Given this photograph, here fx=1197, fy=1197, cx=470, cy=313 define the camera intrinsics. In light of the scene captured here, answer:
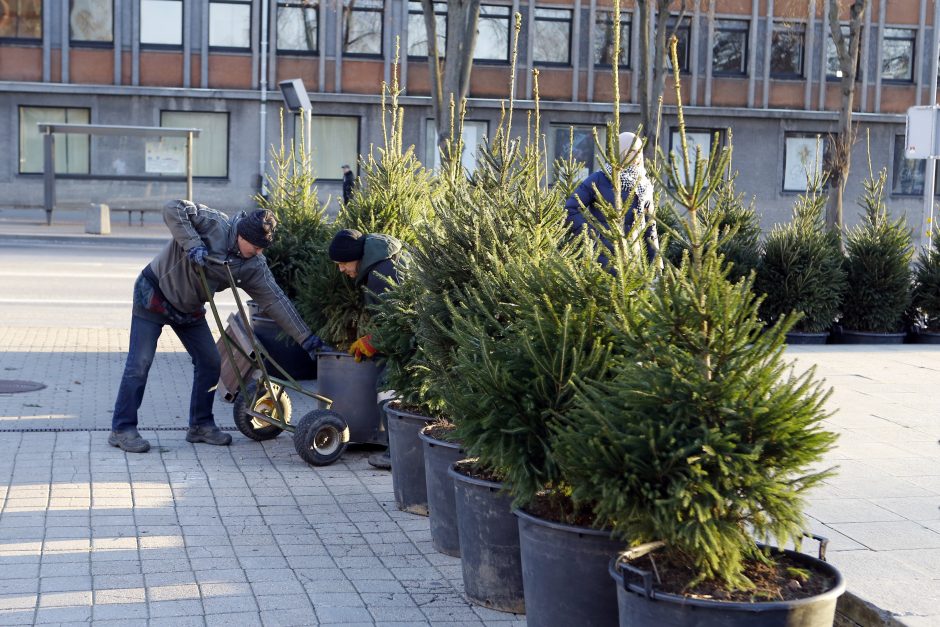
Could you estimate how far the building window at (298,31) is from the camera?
121 feet

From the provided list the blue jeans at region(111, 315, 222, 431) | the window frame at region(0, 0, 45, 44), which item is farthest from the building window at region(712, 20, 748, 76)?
the blue jeans at region(111, 315, 222, 431)

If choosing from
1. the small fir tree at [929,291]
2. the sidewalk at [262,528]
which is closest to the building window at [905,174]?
the small fir tree at [929,291]

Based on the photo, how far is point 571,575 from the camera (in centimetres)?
440

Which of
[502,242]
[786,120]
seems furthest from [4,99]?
[502,242]

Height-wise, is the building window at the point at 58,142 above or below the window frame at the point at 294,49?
below

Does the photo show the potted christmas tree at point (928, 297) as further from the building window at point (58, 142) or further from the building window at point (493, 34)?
the building window at point (58, 142)

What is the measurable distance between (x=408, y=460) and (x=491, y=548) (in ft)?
5.05

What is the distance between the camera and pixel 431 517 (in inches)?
241

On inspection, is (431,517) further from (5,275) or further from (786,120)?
(786,120)

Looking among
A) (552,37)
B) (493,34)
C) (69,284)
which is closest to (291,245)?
(69,284)

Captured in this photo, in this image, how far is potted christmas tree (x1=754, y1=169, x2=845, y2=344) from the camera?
44.6 ft

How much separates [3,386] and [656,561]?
7744 millimetres

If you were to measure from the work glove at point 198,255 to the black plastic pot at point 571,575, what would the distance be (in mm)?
3727

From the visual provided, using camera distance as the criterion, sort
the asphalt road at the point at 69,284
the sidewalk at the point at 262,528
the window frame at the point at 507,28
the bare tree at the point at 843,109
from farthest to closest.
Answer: the window frame at the point at 507,28 < the bare tree at the point at 843,109 < the asphalt road at the point at 69,284 < the sidewalk at the point at 262,528
